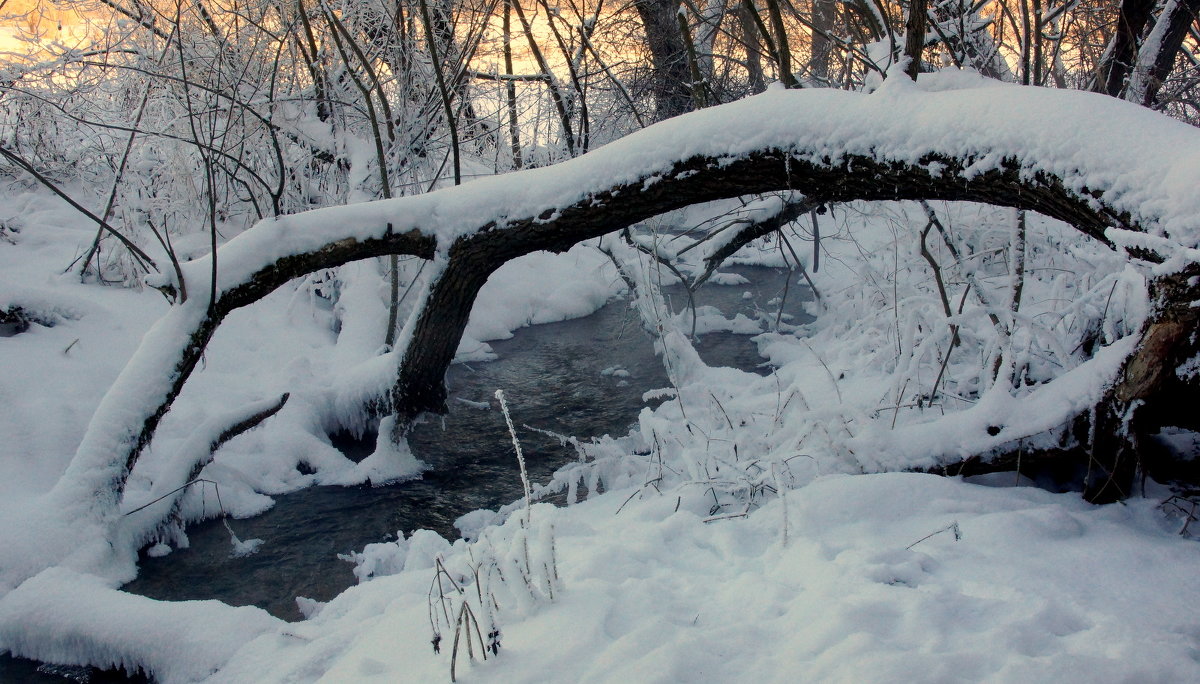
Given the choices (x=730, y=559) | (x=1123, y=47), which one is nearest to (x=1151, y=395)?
(x=730, y=559)

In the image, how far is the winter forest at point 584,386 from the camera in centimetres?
243

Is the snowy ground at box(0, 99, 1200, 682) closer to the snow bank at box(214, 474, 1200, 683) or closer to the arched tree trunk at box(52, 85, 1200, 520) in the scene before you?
the snow bank at box(214, 474, 1200, 683)

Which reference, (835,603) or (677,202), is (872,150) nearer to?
(677,202)

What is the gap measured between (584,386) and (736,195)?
334cm

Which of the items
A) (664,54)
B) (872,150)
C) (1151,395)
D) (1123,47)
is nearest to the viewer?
(1151,395)

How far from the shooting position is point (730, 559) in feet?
9.34

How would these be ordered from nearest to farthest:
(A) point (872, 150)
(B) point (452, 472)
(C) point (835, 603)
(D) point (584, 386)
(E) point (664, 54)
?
(C) point (835, 603) < (A) point (872, 150) < (B) point (452, 472) < (D) point (584, 386) < (E) point (664, 54)

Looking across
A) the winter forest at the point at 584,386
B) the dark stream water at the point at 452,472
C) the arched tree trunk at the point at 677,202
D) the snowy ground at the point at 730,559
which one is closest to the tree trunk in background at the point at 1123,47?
the winter forest at the point at 584,386

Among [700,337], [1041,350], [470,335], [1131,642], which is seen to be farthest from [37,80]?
[1131,642]

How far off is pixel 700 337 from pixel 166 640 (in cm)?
592

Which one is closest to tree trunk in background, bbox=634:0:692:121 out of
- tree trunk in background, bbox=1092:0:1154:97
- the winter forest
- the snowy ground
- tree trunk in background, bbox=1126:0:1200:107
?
the winter forest

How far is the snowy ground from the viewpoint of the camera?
2.09 meters

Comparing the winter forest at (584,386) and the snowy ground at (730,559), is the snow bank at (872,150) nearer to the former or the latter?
the winter forest at (584,386)

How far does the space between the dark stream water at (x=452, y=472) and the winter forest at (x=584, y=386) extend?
1.2 inches
